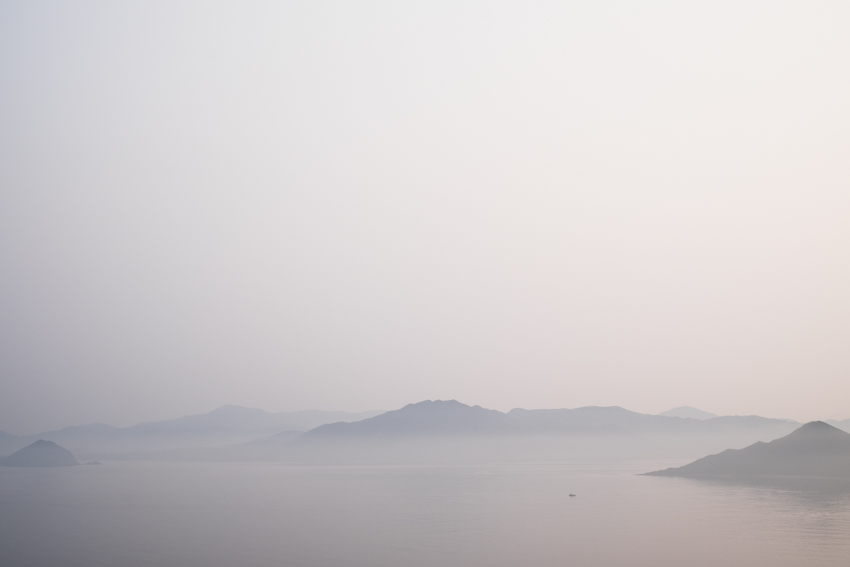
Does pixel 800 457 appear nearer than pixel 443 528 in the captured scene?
No

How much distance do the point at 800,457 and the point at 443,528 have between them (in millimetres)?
124997

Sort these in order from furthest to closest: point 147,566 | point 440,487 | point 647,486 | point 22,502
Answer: point 440,487 < point 647,486 < point 22,502 < point 147,566

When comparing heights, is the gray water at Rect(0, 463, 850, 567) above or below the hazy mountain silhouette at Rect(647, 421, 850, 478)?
below

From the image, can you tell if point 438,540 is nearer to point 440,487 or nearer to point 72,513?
point 72,513

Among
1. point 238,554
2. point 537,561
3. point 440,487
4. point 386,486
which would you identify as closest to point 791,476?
point 440,487

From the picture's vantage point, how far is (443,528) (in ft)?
305

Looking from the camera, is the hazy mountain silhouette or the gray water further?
the hazy mountain silhouette

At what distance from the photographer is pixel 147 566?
6619 cm

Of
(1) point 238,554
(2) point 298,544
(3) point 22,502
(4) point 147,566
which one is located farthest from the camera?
(3) point 22,502

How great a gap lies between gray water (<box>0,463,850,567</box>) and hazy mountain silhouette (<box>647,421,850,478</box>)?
654 inches

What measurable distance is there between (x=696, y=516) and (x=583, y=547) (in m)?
35.5

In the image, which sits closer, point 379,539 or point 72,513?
point 379,539

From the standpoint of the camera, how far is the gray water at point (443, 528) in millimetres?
69438

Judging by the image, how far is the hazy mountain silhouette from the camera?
170 metres
